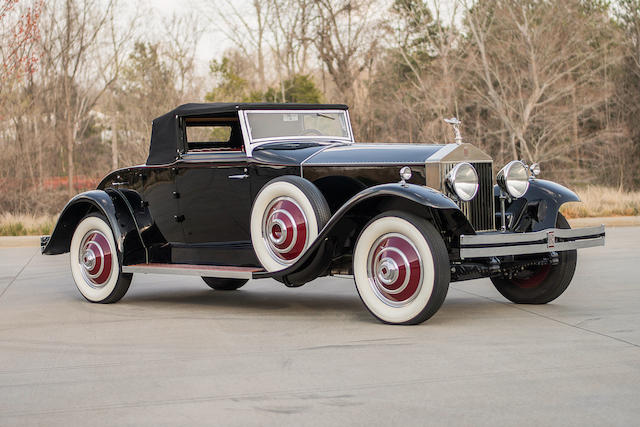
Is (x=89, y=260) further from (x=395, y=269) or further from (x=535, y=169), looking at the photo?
(x=535, y=169)

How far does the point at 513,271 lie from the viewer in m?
7.22

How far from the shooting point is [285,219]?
701 centimetres

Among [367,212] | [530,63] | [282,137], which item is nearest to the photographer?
[367,212]

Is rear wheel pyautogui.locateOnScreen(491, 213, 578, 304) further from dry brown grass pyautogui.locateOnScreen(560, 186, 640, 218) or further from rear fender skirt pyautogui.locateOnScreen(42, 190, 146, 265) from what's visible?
dry brown grass pyautogui.locateOnScreen(560, 186, 640, 218)

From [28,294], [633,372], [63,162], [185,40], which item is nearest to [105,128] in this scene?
[185,40]

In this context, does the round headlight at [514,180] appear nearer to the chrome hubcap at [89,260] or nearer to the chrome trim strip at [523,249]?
the chrome trim strip at [523,249]

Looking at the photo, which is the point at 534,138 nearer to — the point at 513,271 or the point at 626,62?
the point at 626,62

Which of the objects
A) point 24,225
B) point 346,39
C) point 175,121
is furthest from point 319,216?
point 346,39

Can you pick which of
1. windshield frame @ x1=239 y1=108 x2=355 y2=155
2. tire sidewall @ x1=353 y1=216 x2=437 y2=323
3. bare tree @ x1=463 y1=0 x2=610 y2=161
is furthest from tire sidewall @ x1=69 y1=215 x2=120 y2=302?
bare tree @ x1=463 y1=0 x2=610 y2=161

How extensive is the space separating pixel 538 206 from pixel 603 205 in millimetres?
12666

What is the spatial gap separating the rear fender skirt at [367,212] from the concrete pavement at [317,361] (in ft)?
1.30

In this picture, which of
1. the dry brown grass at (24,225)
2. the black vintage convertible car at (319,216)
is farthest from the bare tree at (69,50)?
the black vintage convertible car at (319,216)

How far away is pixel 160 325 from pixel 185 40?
24.9 meters

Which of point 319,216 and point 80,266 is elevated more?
point 319,216
